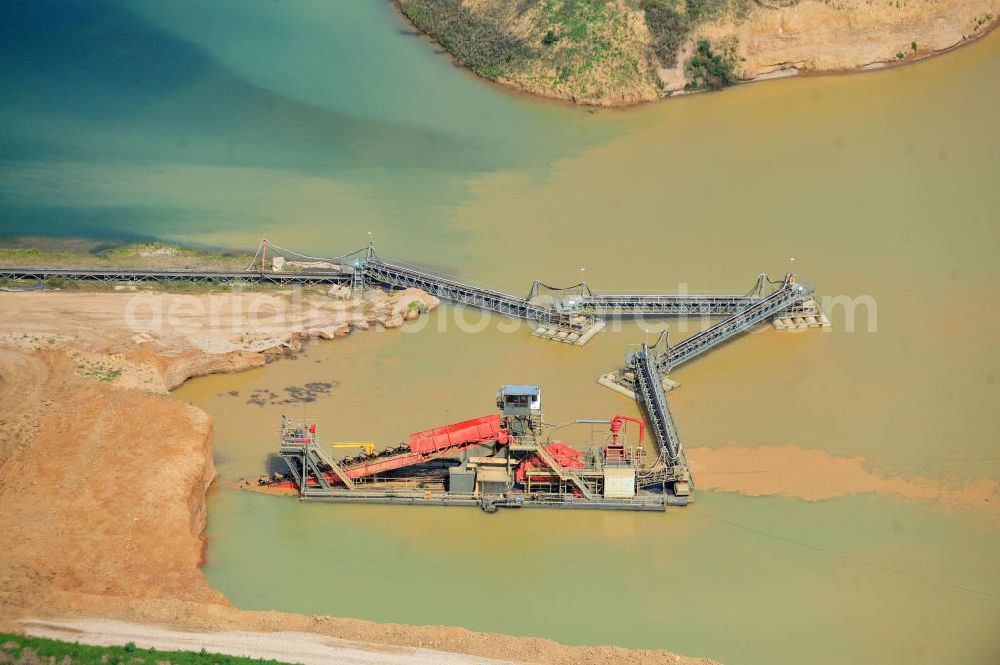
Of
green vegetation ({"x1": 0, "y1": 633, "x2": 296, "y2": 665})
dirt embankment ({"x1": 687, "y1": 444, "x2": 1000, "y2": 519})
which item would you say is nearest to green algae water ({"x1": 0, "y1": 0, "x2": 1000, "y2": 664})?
dirt embankment ({"x1": 687, "y1": 444, "x2": 1000, "y2": 519})

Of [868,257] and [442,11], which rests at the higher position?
[442,11]

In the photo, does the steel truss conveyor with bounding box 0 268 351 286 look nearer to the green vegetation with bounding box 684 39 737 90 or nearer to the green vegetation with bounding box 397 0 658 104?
the green vegetation with bounding box 397 0 658 104

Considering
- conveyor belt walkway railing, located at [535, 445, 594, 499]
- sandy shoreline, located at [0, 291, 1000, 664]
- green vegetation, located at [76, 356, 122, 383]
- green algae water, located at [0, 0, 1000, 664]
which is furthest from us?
green vegetation, located at [76, 356, 122, 383]

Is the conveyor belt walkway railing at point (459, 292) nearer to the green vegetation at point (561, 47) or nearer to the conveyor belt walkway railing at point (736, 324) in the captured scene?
the conveyor belt walkway railing at point (736, 324)

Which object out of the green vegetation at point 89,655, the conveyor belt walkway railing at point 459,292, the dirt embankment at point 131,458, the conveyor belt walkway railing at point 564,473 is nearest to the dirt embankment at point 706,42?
the conveyor belt walkway railing at point 459,292

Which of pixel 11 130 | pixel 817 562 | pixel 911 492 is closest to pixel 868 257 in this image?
pixel 911 492

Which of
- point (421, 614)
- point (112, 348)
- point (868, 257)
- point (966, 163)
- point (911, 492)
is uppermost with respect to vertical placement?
point (966, 163)

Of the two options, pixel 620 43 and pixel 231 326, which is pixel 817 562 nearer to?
pixel 231 326
